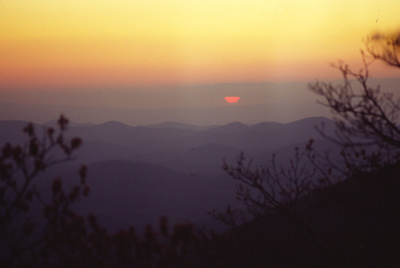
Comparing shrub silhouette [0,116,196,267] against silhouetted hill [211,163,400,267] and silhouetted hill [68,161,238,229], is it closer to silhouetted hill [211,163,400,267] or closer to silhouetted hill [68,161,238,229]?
silhouetted hill [211,163,400,267]

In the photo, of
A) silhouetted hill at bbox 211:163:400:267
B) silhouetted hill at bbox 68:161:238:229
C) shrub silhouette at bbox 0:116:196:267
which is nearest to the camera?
shrub silhouette at bbox 0:116:196:267

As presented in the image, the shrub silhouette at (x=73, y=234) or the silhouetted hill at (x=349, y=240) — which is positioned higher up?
the shrub silhouette at (x=73, y=234)

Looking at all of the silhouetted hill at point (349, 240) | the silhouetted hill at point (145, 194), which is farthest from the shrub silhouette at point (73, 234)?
the silhouetted hill at point (145, 194)

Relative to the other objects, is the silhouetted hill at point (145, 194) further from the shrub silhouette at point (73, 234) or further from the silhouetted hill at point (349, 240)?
the shrub silhouette at point (73, 234)

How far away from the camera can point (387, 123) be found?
24.4 feet

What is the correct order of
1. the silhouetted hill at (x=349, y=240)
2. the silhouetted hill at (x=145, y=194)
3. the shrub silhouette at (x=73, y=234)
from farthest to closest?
the silhouetted hill at (x=145, y=194) → the silhouetted hill at (x=349, y=240) → the shrub silhouette at (x=73, y=234)

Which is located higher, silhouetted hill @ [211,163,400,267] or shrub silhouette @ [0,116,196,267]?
shrub silhouette @ [0,116,196,267]

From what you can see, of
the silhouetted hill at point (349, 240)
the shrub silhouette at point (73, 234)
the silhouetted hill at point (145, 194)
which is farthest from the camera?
the silhouetted hill at point (145, 194)

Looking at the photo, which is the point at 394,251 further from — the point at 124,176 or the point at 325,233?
the point at 124,176

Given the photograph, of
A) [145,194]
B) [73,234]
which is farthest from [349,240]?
[145,194]

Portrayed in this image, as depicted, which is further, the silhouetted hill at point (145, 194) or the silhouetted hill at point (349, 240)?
the silhouetted hill at point (145, 194)

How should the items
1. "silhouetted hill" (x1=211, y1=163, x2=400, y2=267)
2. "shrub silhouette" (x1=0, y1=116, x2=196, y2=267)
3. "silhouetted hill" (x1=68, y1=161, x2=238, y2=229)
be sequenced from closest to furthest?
"shrub silhouette" (x1=0, y1=116, x2=196, y2=267), "silhouetted hill" (x1=211, y1=163, x2=400, y2=267), "silhouetted hill" (x1=68, y1=161, x2=238, y2=229)

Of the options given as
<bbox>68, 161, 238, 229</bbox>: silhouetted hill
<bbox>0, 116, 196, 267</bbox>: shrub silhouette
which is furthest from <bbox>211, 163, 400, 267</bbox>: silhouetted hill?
<bbox>68, 161, 238, 229</bbox>: silhouetted hill

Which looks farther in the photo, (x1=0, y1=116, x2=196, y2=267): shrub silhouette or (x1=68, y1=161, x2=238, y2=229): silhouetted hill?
(x1=68, y1=161, x2=238, y2=229): silhouetted hill
